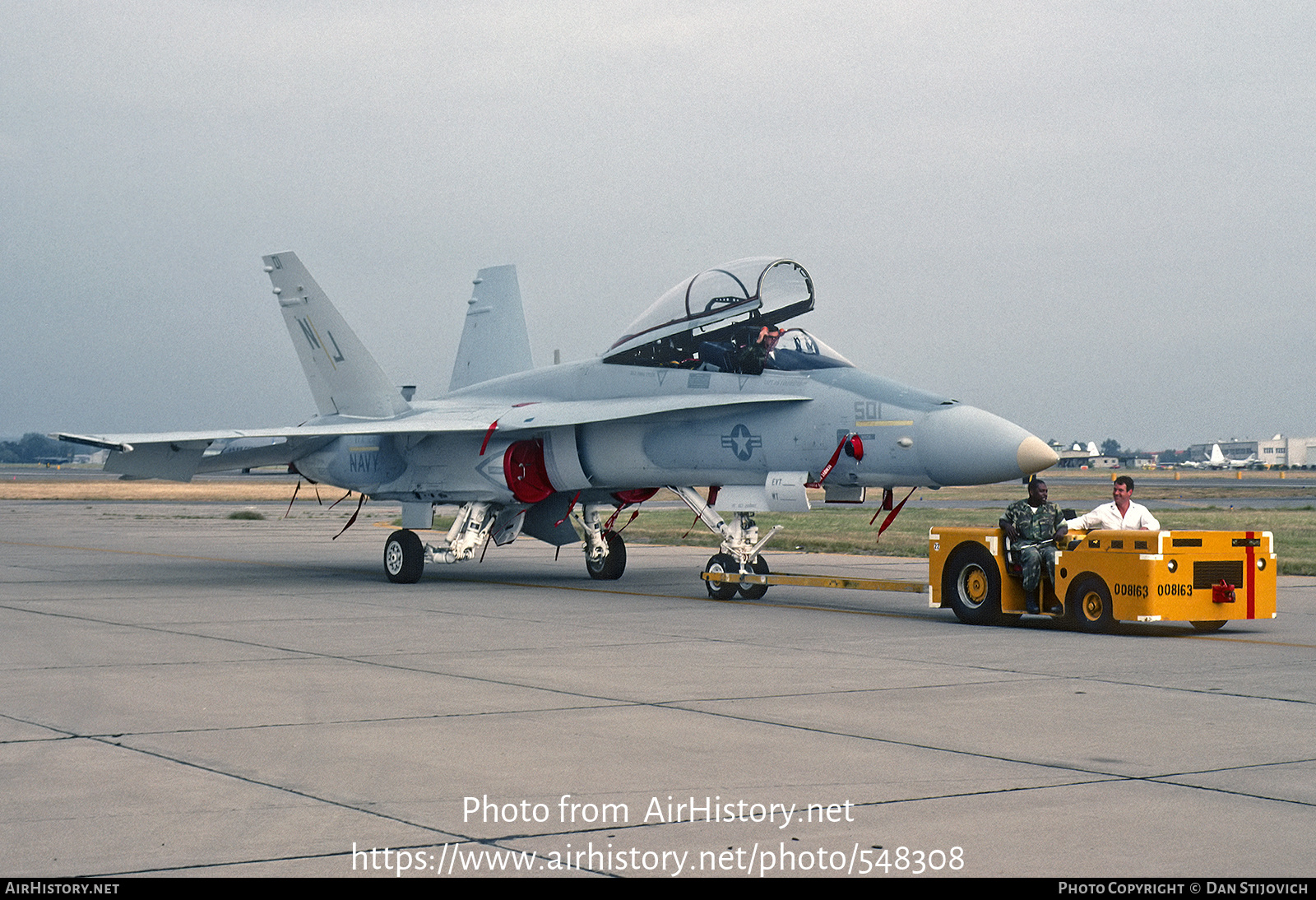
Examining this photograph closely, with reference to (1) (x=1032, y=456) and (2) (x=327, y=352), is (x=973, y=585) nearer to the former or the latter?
(1) (x=1032, y=456)

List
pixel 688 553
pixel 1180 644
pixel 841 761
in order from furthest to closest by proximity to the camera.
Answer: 1. pixel 688 553
2. pixel 1180 644
3. pixel 841 761

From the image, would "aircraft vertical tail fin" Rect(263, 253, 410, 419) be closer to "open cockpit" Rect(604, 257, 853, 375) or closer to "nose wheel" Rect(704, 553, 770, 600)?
"open cockpit" Rect(604, 257, 853, 375)

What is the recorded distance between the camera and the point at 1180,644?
1157cm

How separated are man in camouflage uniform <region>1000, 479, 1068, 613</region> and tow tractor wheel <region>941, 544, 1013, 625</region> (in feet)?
1.22

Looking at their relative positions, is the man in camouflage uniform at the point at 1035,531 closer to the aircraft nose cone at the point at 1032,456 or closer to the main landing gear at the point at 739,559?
the aircraft nose cone at the point at 1032,456

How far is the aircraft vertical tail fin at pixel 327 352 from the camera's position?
66.5ft

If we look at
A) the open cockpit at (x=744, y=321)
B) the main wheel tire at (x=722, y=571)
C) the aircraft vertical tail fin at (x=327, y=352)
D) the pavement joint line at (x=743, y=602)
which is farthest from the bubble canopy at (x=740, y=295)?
the aircraft vertical tail fin at (x=327, y=352)

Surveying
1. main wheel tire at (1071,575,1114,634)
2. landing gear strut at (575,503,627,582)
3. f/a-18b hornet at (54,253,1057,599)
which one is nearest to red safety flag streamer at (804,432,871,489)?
f/a-18b hornet at (54,253,1057,599)

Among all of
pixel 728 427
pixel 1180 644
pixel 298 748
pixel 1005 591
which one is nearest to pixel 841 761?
pixel 298 748

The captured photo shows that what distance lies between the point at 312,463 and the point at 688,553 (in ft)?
26.1

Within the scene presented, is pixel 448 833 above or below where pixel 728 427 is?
below

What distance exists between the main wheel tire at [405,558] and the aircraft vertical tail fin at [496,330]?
4.78 m

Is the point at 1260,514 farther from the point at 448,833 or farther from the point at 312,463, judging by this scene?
the point at 448,833

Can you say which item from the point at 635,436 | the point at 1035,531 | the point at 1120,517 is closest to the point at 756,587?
the point at 635,436
